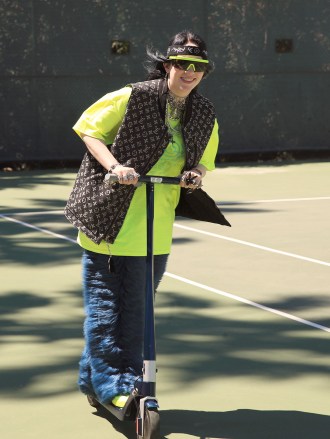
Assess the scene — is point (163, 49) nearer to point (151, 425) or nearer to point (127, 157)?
point (127, 157)

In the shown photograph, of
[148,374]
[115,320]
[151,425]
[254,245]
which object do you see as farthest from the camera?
[254,245]

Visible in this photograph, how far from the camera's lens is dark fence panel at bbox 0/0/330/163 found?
1880 centimetres

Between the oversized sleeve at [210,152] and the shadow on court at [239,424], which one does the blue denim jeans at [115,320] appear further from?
the oversized sleeve at [210,152]

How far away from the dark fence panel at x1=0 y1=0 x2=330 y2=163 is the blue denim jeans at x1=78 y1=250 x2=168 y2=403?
13.8 metres

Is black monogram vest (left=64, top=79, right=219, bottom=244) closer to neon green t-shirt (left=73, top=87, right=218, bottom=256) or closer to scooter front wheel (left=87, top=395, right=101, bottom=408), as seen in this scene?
neon green t-shirt (left=73, top=87, right=218, bottom=256)

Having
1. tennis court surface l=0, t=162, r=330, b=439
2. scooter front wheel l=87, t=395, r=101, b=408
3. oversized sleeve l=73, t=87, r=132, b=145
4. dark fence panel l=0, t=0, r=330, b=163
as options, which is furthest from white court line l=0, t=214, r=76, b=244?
dark fence panel l=0, t=0, r=330, b=163

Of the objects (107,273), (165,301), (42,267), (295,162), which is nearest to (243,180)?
(295,162)

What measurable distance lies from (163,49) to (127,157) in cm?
1419

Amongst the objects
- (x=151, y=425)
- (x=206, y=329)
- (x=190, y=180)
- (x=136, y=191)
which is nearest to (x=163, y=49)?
(x=206, y=329)

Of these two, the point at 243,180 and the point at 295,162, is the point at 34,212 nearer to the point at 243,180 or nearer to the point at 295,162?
the point at 243,180

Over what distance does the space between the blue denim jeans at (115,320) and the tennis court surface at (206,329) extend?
24 cm

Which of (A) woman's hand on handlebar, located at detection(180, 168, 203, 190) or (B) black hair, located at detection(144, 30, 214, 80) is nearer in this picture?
(A) woman's hand on handlebar, located at detection(180, 168, 203, 190)

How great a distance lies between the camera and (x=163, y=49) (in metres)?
19.2

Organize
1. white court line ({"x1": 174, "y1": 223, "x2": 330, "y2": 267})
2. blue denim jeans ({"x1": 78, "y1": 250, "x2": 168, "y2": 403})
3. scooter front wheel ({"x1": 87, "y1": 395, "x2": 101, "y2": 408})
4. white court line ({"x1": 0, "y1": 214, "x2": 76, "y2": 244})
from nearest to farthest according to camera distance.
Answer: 1. blue denim jeans ({"x1": 78, "y1": 250, "x2": 168, "y2": 403})
2. scooter front wheel ({"x1": 87, "y1": 395, "x2": 101, "y2": 408})
3. white court line ({"x1": 174, "y1": 223, "x2": 330, "y2": 267})
4. white court line ({"x1": 0, "y1": 214, "x2": 76, "y2": 244})
